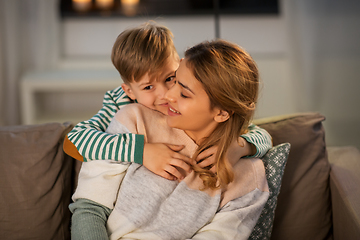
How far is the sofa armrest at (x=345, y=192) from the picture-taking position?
124cm

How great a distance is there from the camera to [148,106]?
4.60ft

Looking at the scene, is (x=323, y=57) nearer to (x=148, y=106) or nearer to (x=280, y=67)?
(x=280, y=67)

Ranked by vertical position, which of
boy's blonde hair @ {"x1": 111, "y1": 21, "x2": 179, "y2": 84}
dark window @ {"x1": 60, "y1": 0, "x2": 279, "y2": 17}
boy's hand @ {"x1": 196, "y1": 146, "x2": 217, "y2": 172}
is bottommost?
boy's hand @ {"x1": 196, "y1": 146, "x2": 217, "y2": 172}

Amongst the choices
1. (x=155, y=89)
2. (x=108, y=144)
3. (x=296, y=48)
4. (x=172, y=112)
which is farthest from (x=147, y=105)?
(x=296, y=48)

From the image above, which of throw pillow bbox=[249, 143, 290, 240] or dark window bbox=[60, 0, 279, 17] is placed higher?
dark window bbox=[60, 0, 279, 17]

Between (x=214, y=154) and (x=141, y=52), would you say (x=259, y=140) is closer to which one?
(x=214, y=154)

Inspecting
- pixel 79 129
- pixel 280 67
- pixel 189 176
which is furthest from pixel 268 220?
pixel 280 67

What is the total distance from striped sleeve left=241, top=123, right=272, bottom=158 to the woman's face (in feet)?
0.46

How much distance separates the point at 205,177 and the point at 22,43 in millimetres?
2780

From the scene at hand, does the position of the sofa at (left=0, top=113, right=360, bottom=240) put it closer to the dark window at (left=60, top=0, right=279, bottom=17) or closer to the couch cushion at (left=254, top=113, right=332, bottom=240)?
the couch cushion at (left=254, top=113, right=332, bottom=240)

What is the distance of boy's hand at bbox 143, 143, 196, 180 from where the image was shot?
1.18m

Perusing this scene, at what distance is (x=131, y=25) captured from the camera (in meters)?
3.02

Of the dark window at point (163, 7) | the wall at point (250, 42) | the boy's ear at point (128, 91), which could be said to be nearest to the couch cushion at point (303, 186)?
the boy's ear at point (128, 91)

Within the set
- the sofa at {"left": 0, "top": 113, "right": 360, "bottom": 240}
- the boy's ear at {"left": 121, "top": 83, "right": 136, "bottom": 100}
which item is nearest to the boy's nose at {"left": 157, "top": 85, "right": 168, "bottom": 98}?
the boy's ear at {"left": 121, "top": 83, "right": 136, "bottom": 100}
